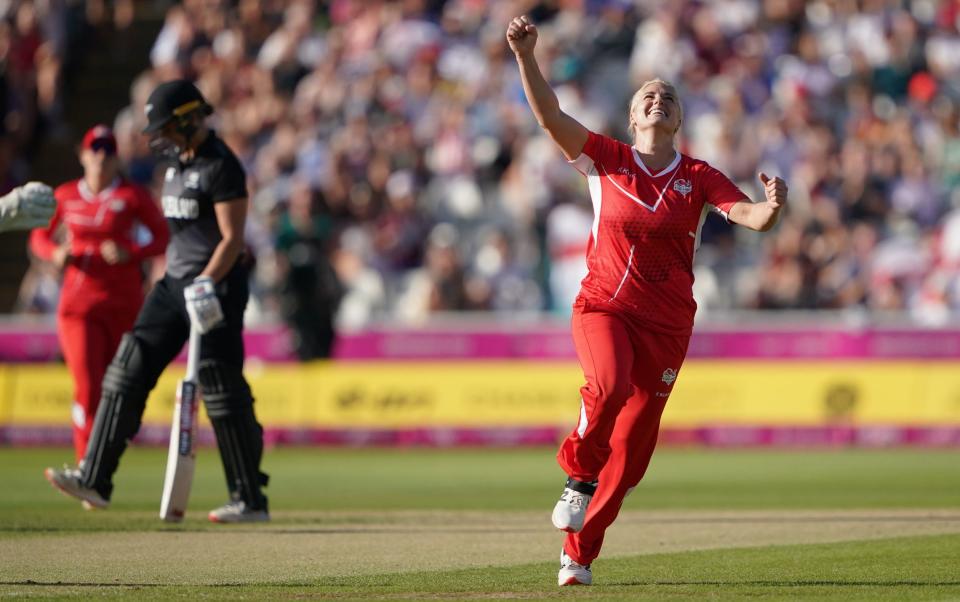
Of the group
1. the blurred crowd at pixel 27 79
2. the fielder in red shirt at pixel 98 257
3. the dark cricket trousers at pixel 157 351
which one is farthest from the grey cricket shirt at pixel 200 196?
the blurred crowd at pixel 27 79

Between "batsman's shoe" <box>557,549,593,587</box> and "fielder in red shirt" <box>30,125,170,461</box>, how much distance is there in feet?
18.0

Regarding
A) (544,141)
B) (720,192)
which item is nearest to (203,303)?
(720,192)

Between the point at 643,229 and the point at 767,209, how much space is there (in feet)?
2.14

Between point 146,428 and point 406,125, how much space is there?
20.6 feet

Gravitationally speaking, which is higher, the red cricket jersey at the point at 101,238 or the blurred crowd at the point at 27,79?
the blurred crowd at the point at 27,79

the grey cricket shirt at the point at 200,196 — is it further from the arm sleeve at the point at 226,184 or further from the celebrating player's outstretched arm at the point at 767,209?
the celebrating player's outstretched arm at the point at 767,209

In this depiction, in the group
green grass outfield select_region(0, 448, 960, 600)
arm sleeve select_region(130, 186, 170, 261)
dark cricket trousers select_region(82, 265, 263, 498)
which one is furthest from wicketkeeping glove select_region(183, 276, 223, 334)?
arm sleeve select_region(130, 186, 170, 261)

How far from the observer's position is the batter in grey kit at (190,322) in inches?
439

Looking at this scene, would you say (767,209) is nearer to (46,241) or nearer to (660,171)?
(660,171)

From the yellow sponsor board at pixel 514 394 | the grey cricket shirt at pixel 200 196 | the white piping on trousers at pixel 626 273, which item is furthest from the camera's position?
the yellow sponsor board at pixel 514 394

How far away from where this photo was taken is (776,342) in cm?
2184

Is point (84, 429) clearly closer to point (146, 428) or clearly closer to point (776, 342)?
point (146, 428)

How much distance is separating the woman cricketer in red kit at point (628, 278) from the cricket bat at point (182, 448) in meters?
3.47

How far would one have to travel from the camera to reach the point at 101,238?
1312cm
